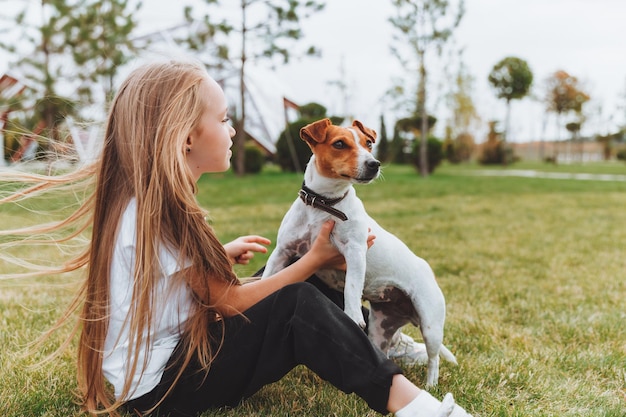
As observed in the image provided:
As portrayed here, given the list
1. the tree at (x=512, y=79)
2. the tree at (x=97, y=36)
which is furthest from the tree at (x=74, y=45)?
the tree at (x=512, y=79)

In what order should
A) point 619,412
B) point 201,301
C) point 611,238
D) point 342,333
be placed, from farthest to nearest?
point 611,238 < point 619,412 < point 201,301 < point 342,333

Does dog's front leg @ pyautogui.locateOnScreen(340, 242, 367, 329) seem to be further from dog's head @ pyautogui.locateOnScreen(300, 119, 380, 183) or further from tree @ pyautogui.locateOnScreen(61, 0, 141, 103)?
tree @ pyautogui.locateOnScreen(61, 0, 141, 103)

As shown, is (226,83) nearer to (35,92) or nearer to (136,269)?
(35,92)

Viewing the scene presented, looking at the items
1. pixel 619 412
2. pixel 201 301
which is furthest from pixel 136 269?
pixel 619 412

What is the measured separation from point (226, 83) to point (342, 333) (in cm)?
2339

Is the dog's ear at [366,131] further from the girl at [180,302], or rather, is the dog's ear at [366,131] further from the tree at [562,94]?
the tree at [562,94]

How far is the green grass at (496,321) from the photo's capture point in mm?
2443

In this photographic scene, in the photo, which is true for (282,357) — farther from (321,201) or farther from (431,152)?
(431,152)

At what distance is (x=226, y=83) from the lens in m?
24.3

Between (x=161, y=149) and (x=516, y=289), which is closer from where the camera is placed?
(x=161, y=149)

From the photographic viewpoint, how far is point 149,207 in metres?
2.01

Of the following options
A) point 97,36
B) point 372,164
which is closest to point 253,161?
point 97,36

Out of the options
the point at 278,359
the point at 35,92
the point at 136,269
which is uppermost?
the point at 35,92

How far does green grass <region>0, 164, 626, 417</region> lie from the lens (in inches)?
96.2
